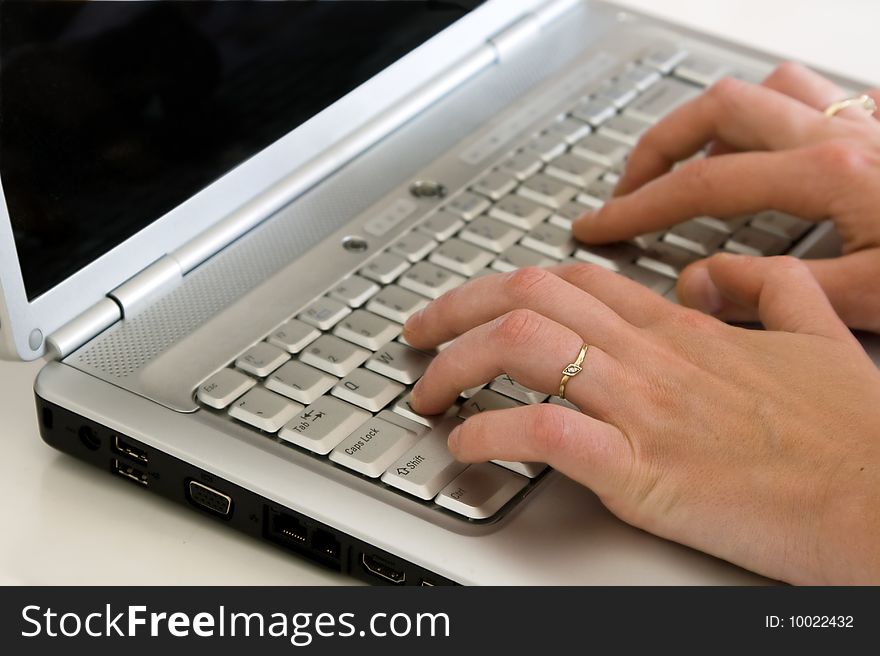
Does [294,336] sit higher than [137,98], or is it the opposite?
[137,98]

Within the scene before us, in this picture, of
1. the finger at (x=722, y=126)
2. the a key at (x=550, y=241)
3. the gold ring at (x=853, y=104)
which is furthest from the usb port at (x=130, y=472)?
the gold ring at (x=853, y=104)

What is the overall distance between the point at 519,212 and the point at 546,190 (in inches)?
1.6

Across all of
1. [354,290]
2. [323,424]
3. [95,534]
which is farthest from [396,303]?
[95,534]

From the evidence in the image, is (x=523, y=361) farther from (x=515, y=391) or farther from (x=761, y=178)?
(x=761, y=178)

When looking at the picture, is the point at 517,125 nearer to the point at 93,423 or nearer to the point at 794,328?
the point at 794,328

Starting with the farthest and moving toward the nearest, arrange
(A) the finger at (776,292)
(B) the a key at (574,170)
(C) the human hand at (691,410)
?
(B) the a key at (574,170), (A) the finger at (776,292), (C) the human hand at (691,410)

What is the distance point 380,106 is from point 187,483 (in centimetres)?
38

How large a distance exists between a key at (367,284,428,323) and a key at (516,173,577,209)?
15cm

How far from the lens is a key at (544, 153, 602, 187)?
0.96 m

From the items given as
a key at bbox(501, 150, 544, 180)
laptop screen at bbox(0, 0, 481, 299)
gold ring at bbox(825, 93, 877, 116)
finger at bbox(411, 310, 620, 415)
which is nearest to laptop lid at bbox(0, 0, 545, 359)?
laptop screen at bbox(0, 0, 481, 299)

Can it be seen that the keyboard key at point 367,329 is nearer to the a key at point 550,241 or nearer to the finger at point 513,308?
the finger at point 513,308

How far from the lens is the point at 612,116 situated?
1036 mm

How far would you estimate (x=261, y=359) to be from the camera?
2.50 feet

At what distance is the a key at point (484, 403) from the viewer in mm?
742
